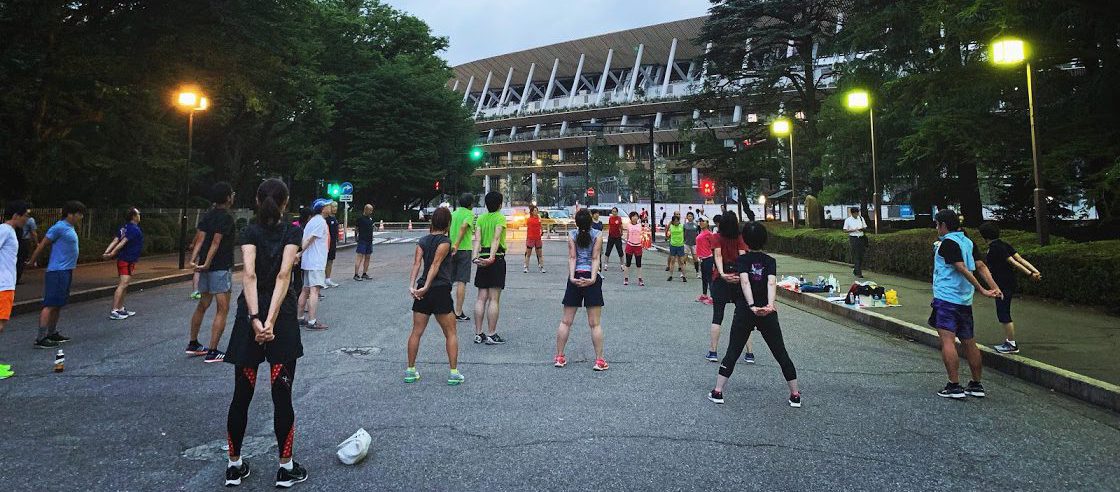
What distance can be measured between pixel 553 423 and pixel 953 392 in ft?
11.7

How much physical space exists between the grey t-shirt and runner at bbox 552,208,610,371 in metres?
1.23

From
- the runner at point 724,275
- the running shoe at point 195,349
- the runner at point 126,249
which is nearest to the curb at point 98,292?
the runner at point 126,249

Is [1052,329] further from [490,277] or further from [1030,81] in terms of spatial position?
[490,277]

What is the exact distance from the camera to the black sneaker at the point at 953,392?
5266 mm

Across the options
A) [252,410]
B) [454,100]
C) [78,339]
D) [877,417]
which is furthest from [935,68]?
[454,100]

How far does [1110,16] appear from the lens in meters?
11.7

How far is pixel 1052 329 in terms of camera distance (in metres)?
7.92

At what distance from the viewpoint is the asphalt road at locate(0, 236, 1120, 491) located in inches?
140

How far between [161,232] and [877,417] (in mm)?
23889

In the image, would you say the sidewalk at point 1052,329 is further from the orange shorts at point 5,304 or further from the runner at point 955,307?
the orange shorts at point 5,304

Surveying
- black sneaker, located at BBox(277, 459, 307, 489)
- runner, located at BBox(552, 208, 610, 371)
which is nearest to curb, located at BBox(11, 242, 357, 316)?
black sneaker, located at BBox(277, 459, 307, 489)

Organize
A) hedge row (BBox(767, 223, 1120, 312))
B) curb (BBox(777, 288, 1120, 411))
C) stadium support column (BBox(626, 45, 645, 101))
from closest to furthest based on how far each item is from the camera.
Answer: curb (BBox(777, 288, 1120, 411)) → hedge row (BBox(767, 223, 1120, 312)) → stadium support column (BBox(626, 45, 645, 101))

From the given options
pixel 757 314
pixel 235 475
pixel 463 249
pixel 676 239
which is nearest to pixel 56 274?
pixel 463 249

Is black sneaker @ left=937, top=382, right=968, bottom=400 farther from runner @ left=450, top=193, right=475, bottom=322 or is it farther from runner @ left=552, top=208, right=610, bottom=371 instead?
runner @ left=450, top=193, right=475, bottom=322
